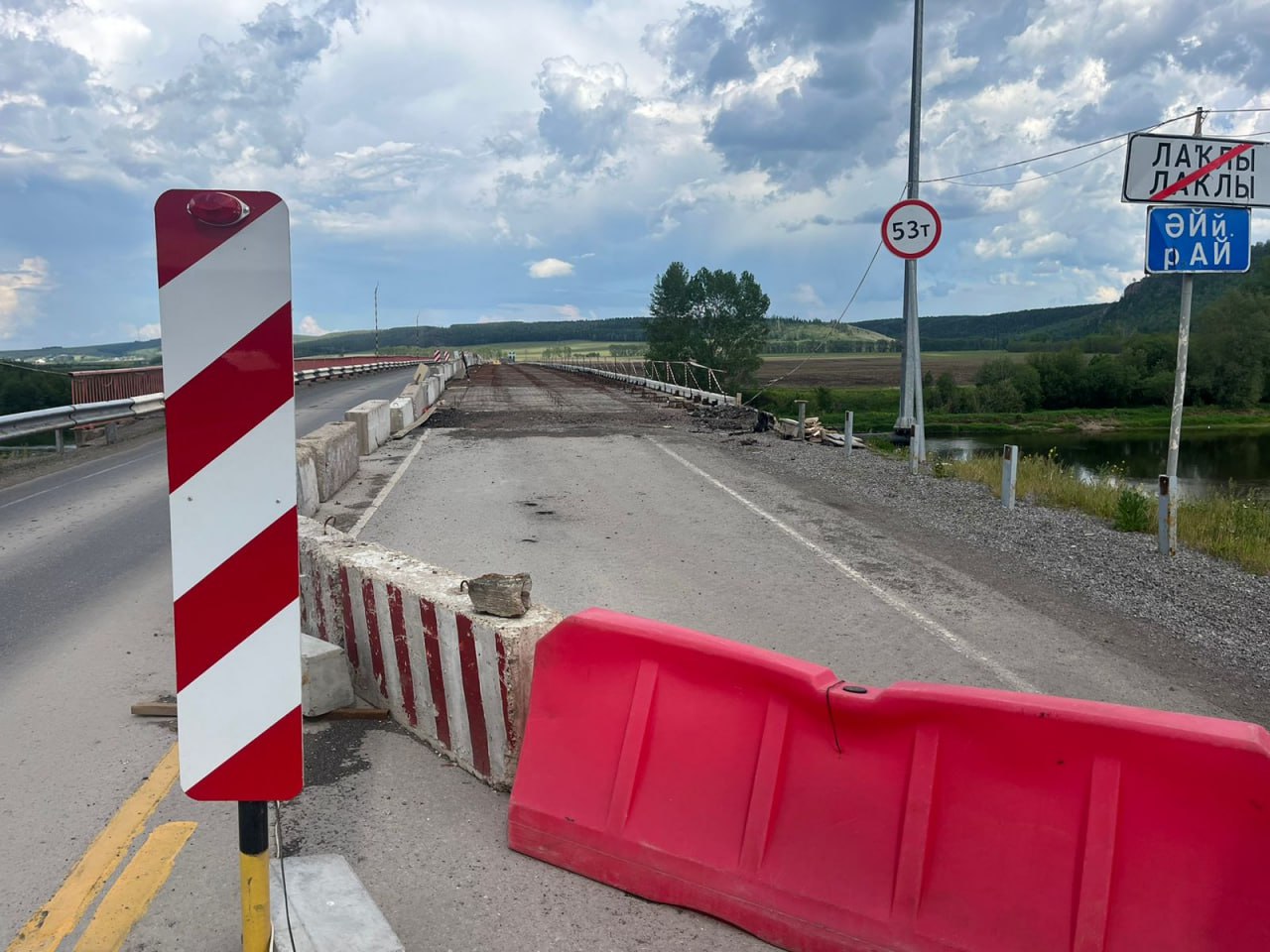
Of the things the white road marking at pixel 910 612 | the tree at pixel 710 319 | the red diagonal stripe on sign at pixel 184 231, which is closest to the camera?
the red diagonal stripe on sign at pixel 184 231

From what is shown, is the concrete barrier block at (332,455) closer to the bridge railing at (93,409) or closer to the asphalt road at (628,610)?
the asphalt road at (628,610)

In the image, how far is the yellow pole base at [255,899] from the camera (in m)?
2.71

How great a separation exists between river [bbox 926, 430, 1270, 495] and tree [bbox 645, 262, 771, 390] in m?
52.2

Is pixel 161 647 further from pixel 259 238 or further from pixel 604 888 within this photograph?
pixel 259 238

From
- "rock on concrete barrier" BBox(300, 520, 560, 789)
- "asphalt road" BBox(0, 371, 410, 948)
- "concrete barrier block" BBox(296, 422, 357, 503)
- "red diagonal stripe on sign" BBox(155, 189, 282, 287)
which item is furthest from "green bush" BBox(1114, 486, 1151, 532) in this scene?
"red diagonal stripe on sign" BBox(155, 189, 282, 287)

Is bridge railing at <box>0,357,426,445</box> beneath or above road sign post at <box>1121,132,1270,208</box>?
beneath

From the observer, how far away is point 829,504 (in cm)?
1270

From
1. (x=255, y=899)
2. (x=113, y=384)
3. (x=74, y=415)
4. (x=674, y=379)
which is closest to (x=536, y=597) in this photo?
(x=255, y=899)

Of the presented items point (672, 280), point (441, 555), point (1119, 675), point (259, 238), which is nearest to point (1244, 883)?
point (259, 238)

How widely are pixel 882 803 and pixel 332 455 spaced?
36.4 feet

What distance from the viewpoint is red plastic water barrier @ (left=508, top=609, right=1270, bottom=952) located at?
2725 mm

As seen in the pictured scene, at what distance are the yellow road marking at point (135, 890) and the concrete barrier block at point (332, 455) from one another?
328 inches

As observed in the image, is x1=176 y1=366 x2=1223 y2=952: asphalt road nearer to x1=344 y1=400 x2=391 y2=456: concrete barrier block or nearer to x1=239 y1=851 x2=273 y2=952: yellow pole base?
x1=344 y1=400 x2=391 y2=456: concrete barrier block

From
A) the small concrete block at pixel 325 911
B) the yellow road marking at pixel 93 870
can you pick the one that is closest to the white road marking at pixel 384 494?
the yellow road marking at pixel 93 870
